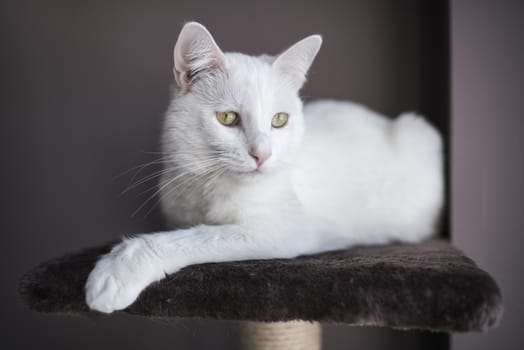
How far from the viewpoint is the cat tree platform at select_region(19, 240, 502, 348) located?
1027 millimetres

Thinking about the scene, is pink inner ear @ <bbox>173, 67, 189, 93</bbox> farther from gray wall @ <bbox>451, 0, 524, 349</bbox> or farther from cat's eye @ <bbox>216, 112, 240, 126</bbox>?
gray wall @ <bbox>451, 0, 524, 349</bbox>

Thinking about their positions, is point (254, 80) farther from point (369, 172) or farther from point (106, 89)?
point (106, 89)

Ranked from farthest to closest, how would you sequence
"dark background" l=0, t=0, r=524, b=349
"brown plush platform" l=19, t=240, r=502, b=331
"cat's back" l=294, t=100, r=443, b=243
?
"dark background" l=0, t=0, r=524, b=349 → "cat's back" l=294, t=100, r=443, b=243 → "brown plush platform" l=19, t=240, r=502, b=331

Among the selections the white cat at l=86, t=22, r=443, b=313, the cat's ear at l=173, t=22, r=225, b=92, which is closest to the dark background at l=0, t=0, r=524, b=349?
the white cat at l=86, t=22, r=443, b=313

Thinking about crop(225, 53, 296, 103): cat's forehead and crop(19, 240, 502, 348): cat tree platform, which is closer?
crop(19, 240, 502, 348): cat tree platform

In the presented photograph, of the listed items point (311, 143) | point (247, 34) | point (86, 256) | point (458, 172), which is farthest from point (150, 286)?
point (247, 34)

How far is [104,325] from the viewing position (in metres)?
2.29

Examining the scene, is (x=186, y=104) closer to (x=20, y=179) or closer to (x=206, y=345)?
(x=20, y=179)

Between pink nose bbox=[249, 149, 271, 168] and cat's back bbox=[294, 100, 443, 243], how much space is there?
1.25 feet

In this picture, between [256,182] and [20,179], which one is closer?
[256,182]

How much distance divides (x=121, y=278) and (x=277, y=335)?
0.53m

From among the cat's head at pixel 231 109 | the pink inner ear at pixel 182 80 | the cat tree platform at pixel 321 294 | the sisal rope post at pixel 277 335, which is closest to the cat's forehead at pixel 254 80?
the cat's head at pixel 231 109

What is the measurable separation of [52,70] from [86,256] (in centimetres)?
118

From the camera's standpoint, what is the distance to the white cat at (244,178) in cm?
119
